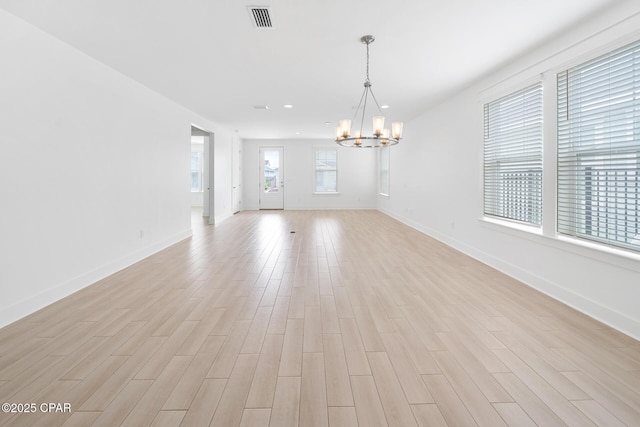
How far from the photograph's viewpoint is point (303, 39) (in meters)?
3.29

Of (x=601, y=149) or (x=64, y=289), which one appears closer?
(x=601, y=149)

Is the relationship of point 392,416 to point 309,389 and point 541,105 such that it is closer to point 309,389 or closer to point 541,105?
point 309,389

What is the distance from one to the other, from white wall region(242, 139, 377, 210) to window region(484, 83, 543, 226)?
711cm

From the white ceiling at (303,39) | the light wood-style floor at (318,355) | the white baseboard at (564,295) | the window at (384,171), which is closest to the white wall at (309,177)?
the window at (384,171)

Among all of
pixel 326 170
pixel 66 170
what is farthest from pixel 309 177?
pixel 66 170

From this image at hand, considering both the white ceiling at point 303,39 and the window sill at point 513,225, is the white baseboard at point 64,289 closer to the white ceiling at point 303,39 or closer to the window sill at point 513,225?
the white ceiling at point 303,39

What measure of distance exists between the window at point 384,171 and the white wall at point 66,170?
6.89m

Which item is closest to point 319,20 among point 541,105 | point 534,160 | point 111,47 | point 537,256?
point 111,47

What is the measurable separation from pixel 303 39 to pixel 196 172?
1079 centimetres

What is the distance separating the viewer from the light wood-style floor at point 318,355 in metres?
1.61

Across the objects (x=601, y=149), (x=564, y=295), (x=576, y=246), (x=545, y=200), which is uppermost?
(x=601, y=149)

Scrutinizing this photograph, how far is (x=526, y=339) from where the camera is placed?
2350 millimetres

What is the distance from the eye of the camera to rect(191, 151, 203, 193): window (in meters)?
12.9

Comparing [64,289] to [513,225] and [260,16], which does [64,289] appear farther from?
[513,225]
